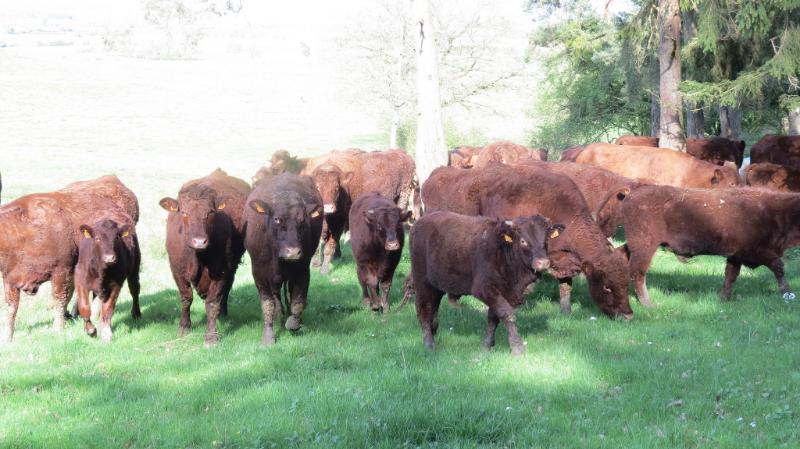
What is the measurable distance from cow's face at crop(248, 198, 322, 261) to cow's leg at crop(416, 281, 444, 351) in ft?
4.99

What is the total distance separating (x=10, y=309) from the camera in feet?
35.6

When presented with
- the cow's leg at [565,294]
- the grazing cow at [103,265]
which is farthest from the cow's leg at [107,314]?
the cow's leg at [565,294]

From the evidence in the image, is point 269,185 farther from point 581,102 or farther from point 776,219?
point 581,102

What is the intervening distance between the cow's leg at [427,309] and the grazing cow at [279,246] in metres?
1.53

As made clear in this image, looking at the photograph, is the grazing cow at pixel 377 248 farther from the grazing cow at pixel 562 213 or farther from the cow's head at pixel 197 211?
the cow's head at pixel 197 211

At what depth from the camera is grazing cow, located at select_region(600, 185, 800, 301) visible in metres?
10.9

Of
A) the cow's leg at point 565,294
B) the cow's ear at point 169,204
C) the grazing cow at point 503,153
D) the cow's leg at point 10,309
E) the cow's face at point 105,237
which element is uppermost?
the grazing cow at point 503,153

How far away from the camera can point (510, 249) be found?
343 inches

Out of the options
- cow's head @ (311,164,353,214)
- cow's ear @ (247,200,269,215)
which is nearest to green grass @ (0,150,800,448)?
cow's ear @ (247,200,269,215)

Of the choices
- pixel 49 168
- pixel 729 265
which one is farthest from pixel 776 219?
pixel 49 168

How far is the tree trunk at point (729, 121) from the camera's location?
94.3 feet

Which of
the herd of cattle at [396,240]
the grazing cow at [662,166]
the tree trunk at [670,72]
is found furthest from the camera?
the tree trunk at [670,72]

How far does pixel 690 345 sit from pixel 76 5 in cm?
21213

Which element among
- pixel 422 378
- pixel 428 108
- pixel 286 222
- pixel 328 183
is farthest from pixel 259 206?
pixel 428 108
